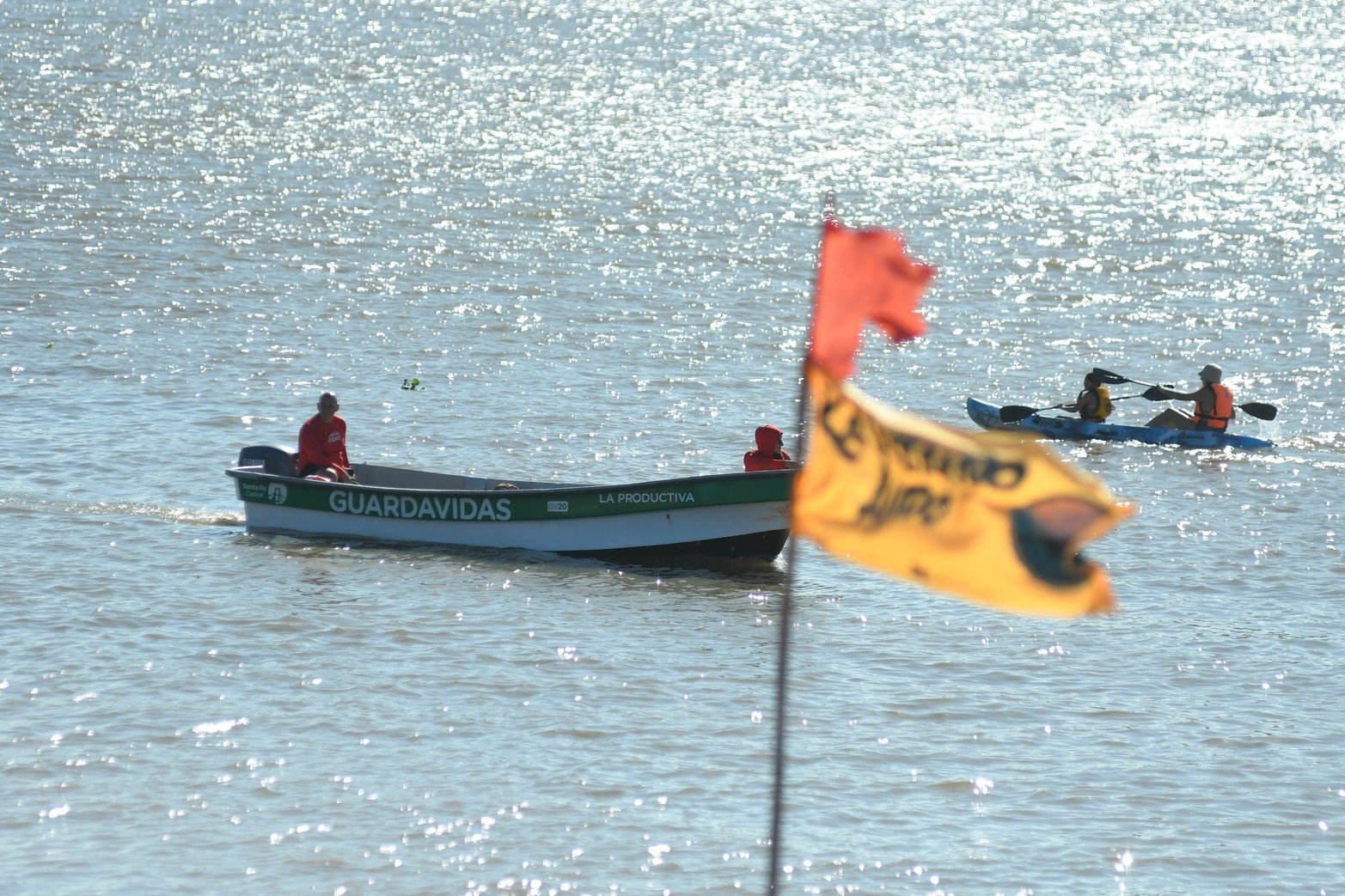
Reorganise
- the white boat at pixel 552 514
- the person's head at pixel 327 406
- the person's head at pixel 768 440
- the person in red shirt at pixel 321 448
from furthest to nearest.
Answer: the person in red shirt at pixel 321 448 < the person's head at pixel 327 406 < the person's head at pixel 768 440 < the white boat at pixel 552 514

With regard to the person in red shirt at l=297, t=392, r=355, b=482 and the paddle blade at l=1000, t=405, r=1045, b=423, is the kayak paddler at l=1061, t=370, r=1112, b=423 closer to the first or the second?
the paddle blade at l=1000, t=405, r=1045, b=423

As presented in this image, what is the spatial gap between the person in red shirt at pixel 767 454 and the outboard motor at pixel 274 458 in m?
4.52

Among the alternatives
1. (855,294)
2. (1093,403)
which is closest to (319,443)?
(1093,403)

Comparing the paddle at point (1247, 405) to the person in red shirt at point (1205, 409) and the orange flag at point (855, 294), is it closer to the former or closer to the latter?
the person in red shirt at point (1205, 409)

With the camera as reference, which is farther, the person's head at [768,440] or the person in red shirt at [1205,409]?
the person in red shirt at [1205,409]

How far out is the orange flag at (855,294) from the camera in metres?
7.29

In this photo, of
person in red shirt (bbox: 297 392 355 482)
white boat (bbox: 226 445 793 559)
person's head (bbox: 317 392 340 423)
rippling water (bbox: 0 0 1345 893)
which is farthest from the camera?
person in red shirt (bbox: 297 392 355 482)

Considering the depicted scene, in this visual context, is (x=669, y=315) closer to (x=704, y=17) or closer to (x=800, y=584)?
(x=800, y=584)

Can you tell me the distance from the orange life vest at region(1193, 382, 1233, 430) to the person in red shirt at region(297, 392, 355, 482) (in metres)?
10.2

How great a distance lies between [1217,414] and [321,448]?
34.7ft

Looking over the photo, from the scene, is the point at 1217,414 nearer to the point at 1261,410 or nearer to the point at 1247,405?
the point at 1247,405

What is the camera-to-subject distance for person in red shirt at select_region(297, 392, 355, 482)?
1852 centimetres

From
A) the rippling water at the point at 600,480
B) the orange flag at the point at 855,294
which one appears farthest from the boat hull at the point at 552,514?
the orange flag at the point at 855,294

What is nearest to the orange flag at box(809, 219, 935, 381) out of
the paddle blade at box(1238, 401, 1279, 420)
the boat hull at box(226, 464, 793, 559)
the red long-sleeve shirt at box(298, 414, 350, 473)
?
the boat hull at box(226, 464, 793, 559)
